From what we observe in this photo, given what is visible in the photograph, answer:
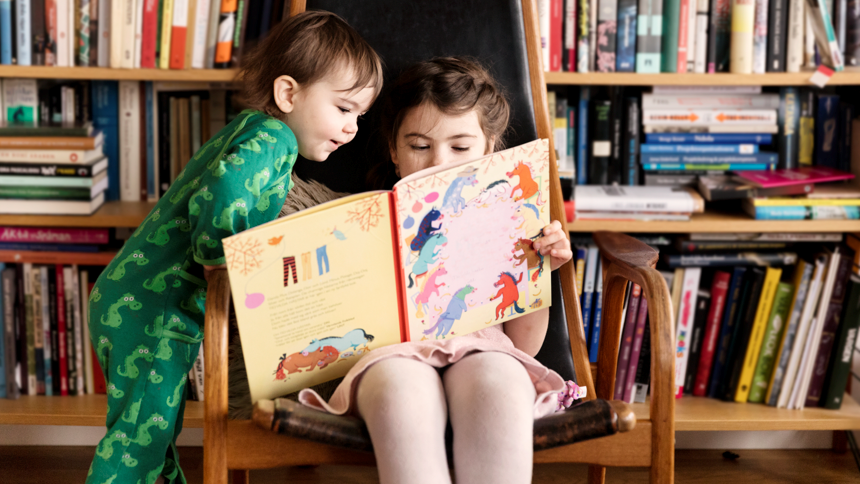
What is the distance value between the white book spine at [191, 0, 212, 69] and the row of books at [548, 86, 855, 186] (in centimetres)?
64

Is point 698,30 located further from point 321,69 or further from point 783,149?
point 321,69

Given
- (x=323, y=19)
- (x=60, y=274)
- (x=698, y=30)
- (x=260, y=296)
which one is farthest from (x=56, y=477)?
(x=698, y=30)

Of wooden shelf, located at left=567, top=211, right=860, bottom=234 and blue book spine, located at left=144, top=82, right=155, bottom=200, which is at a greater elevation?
blue book spine, located at left=144, top=82, right=155, bottom=200

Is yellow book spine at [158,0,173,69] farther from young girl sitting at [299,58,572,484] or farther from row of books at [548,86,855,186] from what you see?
row of books at [548,86,855,186]

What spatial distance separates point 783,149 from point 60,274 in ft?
4.61

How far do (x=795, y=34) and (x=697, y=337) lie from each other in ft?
1.93

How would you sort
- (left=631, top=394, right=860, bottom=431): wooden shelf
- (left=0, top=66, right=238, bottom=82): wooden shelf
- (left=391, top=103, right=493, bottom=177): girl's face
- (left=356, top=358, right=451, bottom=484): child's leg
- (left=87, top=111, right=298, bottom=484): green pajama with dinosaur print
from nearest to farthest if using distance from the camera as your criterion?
(left=356, top=358, right=451, bottom=484): child's leg, (left=87, top=111, right=298, bottom=484): green pajama with dinosaur print, (left=391, top=103, right=493, bottom=177): girl's face, (left=0, top=66, right=238, bottom=82): wooden shelf, (left=631, top=394, right=860, bottom=431): wooden shelf

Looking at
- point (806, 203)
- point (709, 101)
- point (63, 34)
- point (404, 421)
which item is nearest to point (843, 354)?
point (806, 203)

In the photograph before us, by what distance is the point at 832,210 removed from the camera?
1304 millimetres

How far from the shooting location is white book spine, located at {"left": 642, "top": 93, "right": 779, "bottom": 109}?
136 cm

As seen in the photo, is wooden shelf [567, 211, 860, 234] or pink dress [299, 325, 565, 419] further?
wooden shelf [567, 211, 860, 234]

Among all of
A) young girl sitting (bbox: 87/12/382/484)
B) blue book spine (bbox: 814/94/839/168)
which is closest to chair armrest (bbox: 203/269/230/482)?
young girl sitting (bbox: 87/12/382/484)

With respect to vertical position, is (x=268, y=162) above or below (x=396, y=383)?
above

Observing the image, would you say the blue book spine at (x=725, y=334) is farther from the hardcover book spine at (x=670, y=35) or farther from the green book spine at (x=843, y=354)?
the hardcover book spine at (x=670, y=35)
